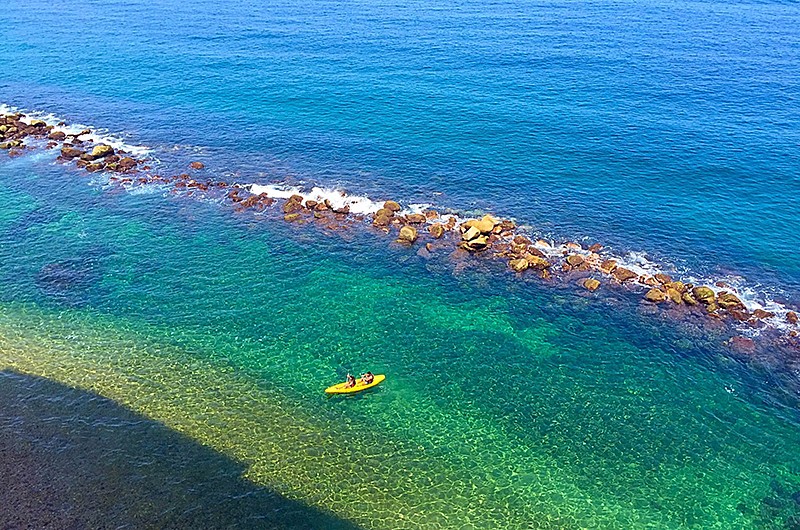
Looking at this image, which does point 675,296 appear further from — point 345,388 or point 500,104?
point 500,104

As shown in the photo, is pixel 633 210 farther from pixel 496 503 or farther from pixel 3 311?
pixel 3 311

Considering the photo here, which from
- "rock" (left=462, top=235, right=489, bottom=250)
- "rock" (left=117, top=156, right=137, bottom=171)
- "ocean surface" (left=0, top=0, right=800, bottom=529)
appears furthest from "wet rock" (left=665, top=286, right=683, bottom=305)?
"rock" (left=117, top=156, right=137, bottom=171)

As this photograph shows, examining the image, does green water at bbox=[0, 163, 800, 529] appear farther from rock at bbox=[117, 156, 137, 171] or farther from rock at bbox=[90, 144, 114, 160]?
rock at bbox=[90, 144, 114, 160]

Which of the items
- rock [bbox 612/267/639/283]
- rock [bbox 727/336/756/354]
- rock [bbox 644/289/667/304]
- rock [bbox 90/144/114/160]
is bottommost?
rock [bbox 727/336/756/354]

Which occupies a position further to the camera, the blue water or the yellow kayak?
the blue water

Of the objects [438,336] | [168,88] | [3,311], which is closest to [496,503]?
[438,336]

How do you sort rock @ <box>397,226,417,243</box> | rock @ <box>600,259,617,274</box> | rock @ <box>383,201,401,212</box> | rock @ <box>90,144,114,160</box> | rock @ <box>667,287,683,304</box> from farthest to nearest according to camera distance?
rock @ <box>90,144,114,160</box>, rock @ <box>383,201,401,212</box>, rock @ <box>397,226,417,243</box>, rock @ <box>600,259,617,274</box>, rock @ <box>667,287,683,304</box>

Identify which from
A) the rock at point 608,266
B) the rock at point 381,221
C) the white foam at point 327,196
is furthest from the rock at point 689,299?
the white foam at point 327,196
